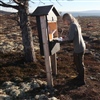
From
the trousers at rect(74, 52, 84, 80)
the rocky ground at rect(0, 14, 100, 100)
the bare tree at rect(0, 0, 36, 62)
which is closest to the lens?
the rocky ground at rect(0, 14, 100, 100)

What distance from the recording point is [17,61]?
1209 cm

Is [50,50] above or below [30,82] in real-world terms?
above

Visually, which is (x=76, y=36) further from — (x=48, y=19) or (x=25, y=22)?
(x=25, y=22)

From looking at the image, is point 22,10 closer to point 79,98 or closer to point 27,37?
point 27,37

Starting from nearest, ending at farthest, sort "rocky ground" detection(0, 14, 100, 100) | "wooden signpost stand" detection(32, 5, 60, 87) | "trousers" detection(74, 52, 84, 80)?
"wooden signpost stand" detection(32, 5, 60, 87), "rocky ground" detection(0, 14, 100, 100), "trousers" detection(74, 52, 84, 80)

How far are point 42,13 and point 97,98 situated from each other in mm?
3657

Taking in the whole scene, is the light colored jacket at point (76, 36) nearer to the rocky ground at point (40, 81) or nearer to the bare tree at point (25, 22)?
the rocky ground at point (40, 81)

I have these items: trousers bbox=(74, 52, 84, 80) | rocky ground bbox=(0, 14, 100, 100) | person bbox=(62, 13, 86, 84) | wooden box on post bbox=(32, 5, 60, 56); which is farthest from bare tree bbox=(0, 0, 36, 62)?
trousers bbox=(74, 52, 84, 80)

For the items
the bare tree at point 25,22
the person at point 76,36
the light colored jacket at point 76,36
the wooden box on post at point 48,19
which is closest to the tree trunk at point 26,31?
the bare tree at point 25,22

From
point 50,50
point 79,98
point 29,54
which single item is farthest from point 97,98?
point 29,54

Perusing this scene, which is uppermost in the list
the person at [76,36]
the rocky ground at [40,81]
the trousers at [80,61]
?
the person at [76,36]

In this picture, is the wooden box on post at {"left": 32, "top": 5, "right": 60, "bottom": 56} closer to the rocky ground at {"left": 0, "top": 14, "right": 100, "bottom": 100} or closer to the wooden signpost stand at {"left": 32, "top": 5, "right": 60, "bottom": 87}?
the wooden signpost stand at {"left": 32, "top": 5, "right": 60, "bottom": 87}

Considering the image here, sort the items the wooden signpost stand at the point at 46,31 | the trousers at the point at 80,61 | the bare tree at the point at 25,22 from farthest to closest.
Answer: the bare tree at the point at 25,22
the trousers at the point at 80,61
the wooden signpost stand at the point at 46,31

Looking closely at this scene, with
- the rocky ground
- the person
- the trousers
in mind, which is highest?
the person
